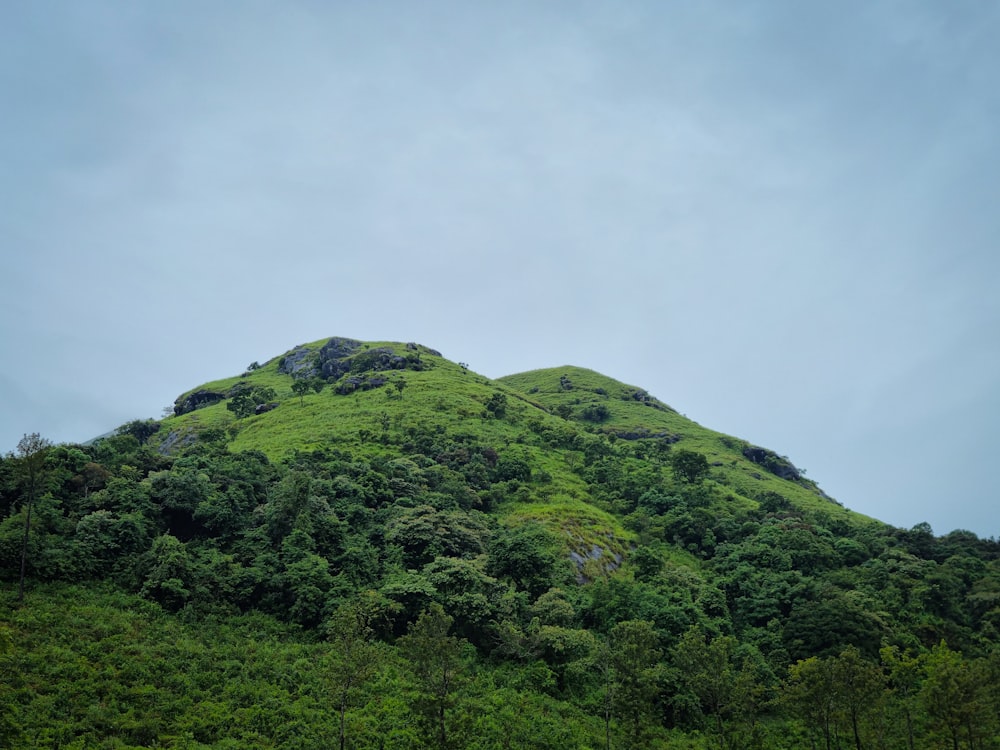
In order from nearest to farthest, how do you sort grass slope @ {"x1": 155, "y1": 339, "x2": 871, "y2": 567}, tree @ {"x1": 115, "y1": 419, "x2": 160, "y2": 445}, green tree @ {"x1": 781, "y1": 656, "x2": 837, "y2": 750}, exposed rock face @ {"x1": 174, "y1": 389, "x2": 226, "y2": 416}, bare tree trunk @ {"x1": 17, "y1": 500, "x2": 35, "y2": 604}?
green tree @ {"x1": 781, "y1": 656, "x2": 837, "y2": 750}, bare tree trunk @ {"x1": 17, "y1": 500, "x2": 35, "y2": 604}, grass slope @ {"x1": 155, "y1": 339, "x2": 871, "y2": 567}, tree @ {"x1": 115, "y1": 419, "x2": 160, "y2": 445}, exposed rock face @ {"x1": 174, "y1": 389, "x2": 226, "y2": 416}

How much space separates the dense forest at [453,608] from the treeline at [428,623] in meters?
0.21

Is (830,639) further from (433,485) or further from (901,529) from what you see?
(433,485)

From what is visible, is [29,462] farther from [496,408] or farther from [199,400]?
[199,400]

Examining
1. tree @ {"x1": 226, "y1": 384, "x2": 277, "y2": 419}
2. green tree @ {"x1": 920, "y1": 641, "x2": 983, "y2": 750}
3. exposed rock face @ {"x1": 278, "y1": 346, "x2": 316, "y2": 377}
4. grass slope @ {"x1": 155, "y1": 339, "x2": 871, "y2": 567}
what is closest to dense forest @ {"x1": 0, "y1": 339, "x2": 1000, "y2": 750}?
green tree @ {"x1": 920, "y1": 641, "x2": 983, "y2": 750}

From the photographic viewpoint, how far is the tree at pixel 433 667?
112 ft

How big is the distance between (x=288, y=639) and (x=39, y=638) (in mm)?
15532

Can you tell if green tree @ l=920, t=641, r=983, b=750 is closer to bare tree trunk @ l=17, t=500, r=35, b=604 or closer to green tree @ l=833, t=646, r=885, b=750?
green tree @ l=833, t=646, r=885, b=750

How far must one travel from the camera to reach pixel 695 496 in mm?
94750

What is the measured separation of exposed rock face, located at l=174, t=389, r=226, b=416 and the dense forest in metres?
63.4

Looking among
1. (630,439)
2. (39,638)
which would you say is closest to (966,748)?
(39,638)

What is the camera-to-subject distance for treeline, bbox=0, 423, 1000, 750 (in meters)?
35.2

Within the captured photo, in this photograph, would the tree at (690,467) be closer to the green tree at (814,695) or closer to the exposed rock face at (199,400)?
the green tree at (814,695)

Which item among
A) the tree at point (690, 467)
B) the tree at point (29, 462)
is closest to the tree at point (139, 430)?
the tree at point (29, 462)

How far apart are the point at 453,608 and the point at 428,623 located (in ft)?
53.1
